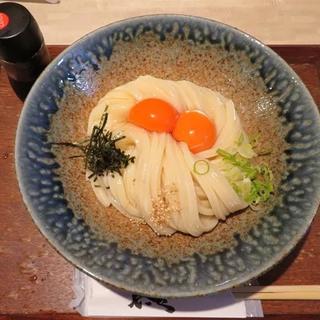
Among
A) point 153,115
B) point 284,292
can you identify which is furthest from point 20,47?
point 284,292

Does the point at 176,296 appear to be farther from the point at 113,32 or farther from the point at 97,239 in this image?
the point at 113,32

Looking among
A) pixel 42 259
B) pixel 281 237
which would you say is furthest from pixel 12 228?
pixel 281 237

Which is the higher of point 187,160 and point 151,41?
point 151,41

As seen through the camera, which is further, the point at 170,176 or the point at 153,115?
the point at 153,115

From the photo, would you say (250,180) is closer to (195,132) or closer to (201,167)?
(201,167)

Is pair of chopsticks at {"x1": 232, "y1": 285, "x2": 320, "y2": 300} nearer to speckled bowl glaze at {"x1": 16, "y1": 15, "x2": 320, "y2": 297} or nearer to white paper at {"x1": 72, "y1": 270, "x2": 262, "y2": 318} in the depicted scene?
white paper at {"x1": 72, "y1": 270, "x2": 262, "y2": 318}

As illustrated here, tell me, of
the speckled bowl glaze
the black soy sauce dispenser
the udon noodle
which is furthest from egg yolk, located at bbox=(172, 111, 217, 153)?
the black soy sauce dispenser
